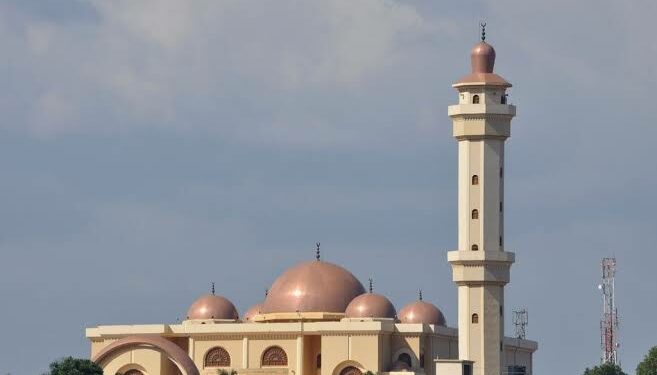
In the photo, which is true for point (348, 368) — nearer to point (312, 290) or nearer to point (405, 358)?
point (405, 358)

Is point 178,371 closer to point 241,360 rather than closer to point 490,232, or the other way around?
point 241,360

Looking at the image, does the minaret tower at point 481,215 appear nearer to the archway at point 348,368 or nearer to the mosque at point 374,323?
the mosque at point 374,323

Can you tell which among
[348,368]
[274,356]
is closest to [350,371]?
[348,368]

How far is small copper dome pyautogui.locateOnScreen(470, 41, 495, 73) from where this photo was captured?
4540 inches

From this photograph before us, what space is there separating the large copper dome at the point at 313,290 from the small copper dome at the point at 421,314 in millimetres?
2352

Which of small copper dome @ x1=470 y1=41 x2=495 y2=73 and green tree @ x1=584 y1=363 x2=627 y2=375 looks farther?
green tree @ x1=584 y1=363 x2=627 y2=375

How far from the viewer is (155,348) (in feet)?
383

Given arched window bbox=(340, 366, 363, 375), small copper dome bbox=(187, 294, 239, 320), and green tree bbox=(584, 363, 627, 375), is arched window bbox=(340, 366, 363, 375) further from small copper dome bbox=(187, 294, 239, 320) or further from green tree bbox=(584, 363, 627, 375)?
green tree bbox=(584, 363, 627, 375)

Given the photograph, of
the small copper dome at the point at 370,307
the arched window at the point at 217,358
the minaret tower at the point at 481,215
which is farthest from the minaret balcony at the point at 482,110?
the arched window at the point at 217,358

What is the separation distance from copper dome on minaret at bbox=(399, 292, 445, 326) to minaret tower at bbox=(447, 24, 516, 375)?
5.85 meters

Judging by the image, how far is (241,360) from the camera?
387ft

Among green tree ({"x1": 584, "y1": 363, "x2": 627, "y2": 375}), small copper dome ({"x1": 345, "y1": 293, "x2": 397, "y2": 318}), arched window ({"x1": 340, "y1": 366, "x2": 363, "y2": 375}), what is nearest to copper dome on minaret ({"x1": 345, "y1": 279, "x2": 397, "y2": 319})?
small copper dome ({"x1": 345, "y1": 293, "x2": 397, "y2": 318})

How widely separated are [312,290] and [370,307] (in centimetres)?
404

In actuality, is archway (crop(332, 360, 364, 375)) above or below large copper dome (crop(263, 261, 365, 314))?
below
